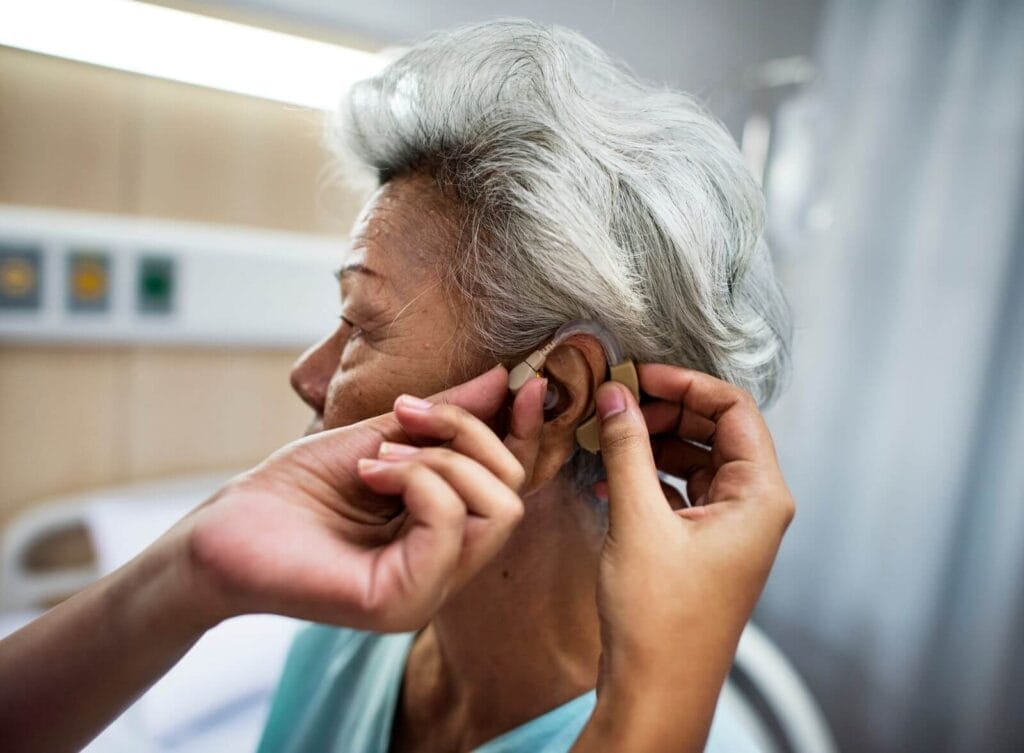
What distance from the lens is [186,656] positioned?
125 cm

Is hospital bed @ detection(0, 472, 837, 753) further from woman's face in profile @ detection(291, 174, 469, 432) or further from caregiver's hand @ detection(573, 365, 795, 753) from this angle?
woman's face in profile @ detection(291, 174, 469, 432)

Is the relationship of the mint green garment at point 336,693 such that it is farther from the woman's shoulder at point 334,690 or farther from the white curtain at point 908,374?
the white curtain at point 908,374

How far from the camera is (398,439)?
63 centimetres

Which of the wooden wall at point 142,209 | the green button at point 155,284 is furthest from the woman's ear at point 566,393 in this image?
the green button at point 155,284

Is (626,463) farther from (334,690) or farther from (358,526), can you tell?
(334,690)

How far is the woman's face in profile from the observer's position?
82 cm

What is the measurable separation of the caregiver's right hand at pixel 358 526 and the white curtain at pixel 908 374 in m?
1.40

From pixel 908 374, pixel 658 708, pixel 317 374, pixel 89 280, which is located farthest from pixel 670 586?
pixel 89 280

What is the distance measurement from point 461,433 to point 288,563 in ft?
0.58

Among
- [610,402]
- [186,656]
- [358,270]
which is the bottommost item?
[186,656]

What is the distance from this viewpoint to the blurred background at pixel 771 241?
1.44 metres

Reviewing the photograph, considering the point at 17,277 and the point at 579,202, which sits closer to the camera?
the point at 579,202

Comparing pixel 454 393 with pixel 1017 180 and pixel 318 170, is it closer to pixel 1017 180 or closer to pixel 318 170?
pixel 318 170

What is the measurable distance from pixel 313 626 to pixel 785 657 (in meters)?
1.37
